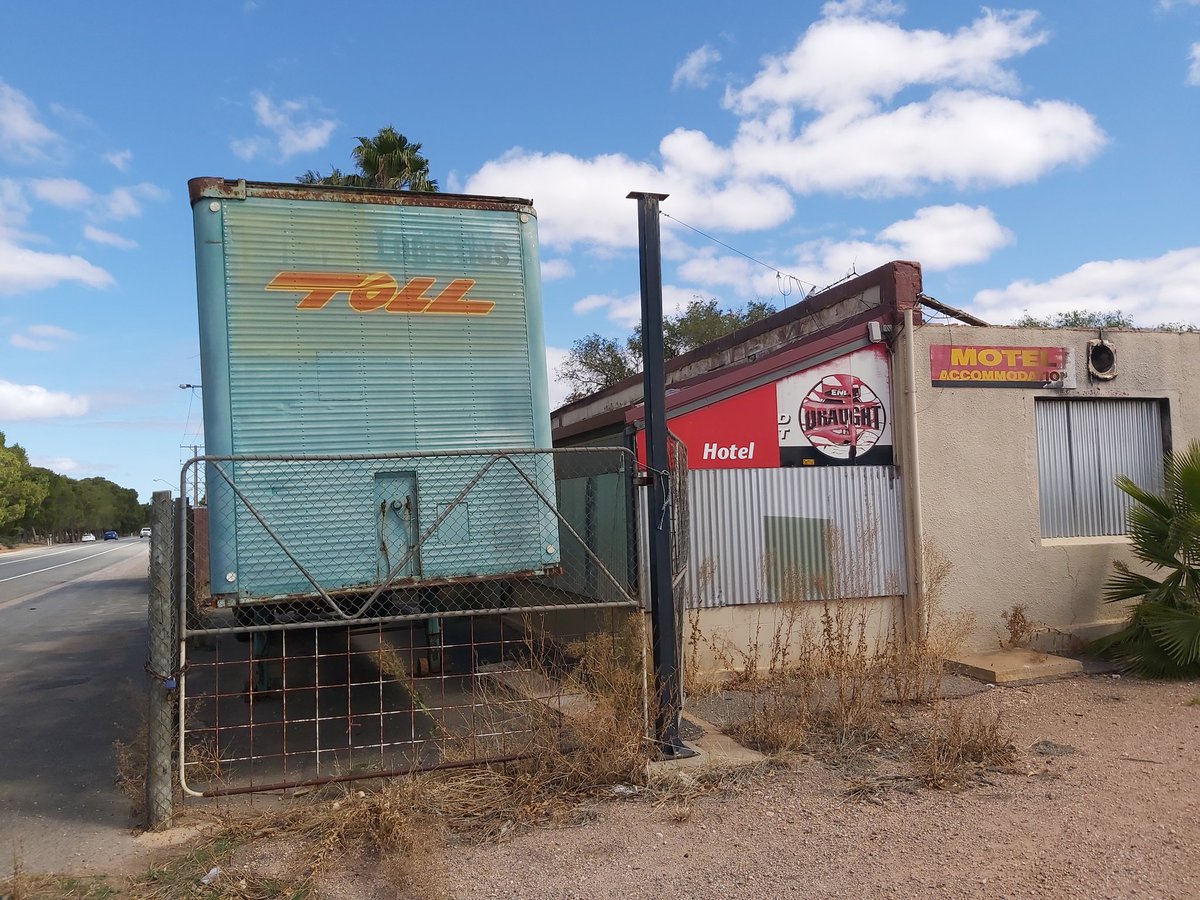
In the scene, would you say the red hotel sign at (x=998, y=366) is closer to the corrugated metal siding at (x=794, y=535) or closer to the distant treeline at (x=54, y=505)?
the corrugated metal siding at (x=794, y=535)

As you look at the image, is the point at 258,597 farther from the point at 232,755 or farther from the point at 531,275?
the point at 531,275

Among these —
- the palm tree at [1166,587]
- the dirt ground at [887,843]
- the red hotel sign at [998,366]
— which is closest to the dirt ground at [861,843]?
the dirt ground at [887,843]

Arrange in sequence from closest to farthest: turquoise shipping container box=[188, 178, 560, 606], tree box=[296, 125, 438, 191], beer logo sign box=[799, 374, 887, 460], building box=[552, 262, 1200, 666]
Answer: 1. turquoise shipping container box=[188, 178, 560, 606]
2. building box=[552, 262, 1200, 666]
3. beer logo sign box=[799, 374, 887, 460]
4. tree box=[296, 125, 438, 191]

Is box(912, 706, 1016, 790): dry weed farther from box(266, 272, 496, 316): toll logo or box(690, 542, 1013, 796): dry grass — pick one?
box(266, 272, 496, 316): toll logo

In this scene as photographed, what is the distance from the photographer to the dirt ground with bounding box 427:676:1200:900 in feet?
13.9

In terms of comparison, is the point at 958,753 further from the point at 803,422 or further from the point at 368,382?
the point at 368,382

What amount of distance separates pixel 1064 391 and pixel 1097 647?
9.13ft

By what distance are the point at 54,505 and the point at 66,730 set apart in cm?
9656

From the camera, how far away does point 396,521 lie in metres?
6.52

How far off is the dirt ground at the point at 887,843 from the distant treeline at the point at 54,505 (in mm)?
70179

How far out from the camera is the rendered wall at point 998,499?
943 cm

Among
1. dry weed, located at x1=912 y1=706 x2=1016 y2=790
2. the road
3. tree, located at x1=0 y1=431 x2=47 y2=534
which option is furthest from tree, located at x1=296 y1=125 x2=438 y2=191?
tree, located at x1=0 y1=431 x2=47 y2=534

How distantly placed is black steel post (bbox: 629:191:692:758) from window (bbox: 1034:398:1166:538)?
5.85 metres

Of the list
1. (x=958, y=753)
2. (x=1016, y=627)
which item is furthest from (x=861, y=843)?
(x=1016, y=627)
